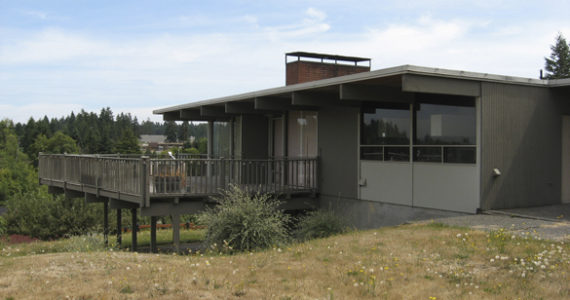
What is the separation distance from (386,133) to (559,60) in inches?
2292

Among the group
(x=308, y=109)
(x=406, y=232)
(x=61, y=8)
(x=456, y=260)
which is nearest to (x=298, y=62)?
(x=308, y=109)

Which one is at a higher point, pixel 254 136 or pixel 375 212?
pixel 254 136

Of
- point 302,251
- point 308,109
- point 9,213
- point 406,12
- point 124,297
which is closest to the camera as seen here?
point 124,297

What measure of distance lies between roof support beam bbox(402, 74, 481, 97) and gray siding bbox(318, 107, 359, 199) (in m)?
3.32

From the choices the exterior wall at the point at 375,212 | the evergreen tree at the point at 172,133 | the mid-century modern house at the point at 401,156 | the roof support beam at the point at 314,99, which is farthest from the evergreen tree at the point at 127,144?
the roof support beam at the point at 314,99

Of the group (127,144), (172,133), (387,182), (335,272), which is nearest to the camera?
(335,272)

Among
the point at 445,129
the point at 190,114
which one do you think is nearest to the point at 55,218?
the point at 190,114

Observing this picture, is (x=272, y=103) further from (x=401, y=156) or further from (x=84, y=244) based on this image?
(x=84, y=244)

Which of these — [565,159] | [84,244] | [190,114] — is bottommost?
[84,244]

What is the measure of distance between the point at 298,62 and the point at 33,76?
23.8 metres

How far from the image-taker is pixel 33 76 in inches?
1425

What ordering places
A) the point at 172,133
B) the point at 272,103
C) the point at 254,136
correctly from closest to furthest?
the point at 272,103, the point at 254,136, the point at 172,133

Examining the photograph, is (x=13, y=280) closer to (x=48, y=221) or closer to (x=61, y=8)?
(x=61, y=8)

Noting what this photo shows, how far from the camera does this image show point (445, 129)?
11422mm
